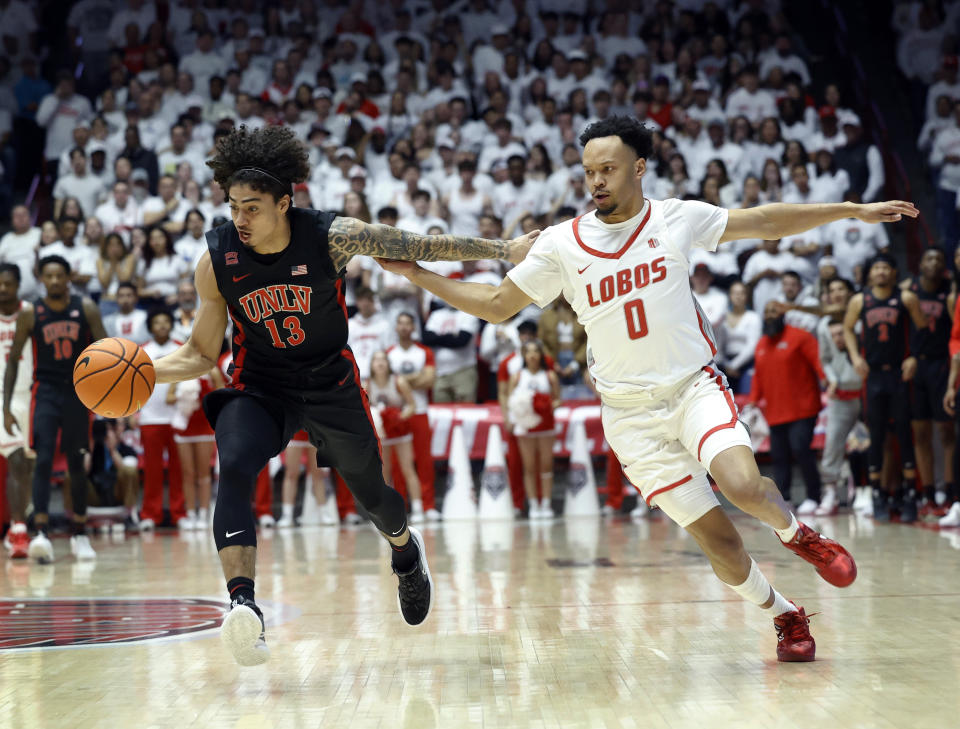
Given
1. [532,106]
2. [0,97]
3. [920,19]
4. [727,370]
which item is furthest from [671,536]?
[0,97]

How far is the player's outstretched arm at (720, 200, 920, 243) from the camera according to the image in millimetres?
4652

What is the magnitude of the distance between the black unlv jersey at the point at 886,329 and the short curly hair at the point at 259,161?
7.08m

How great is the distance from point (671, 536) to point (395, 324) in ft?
14.3

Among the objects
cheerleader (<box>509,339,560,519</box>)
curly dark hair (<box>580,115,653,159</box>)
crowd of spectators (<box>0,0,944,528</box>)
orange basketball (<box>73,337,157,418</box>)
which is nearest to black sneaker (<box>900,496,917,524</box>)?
crowd of spectators (<box>0,0,944,528</box>)

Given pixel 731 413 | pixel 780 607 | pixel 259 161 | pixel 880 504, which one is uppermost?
pixel 259 161

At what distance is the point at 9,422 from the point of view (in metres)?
9.12

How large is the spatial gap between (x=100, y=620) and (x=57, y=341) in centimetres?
366

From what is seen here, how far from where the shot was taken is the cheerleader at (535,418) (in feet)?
38.6

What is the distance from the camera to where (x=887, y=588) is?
636 centimetres

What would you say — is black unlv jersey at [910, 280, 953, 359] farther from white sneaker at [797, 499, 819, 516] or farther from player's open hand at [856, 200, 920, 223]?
player's open hand at [856, 200, 920, 223]

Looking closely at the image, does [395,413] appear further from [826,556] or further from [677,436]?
[826,556]

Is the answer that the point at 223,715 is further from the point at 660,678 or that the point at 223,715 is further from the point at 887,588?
the point at 887,588

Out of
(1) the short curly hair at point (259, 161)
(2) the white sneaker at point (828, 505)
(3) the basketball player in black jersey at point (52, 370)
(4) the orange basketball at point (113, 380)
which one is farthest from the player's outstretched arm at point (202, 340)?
(2) the white sneaker at point (828, 505)

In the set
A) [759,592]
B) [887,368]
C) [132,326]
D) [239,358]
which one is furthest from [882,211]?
[132,326]
